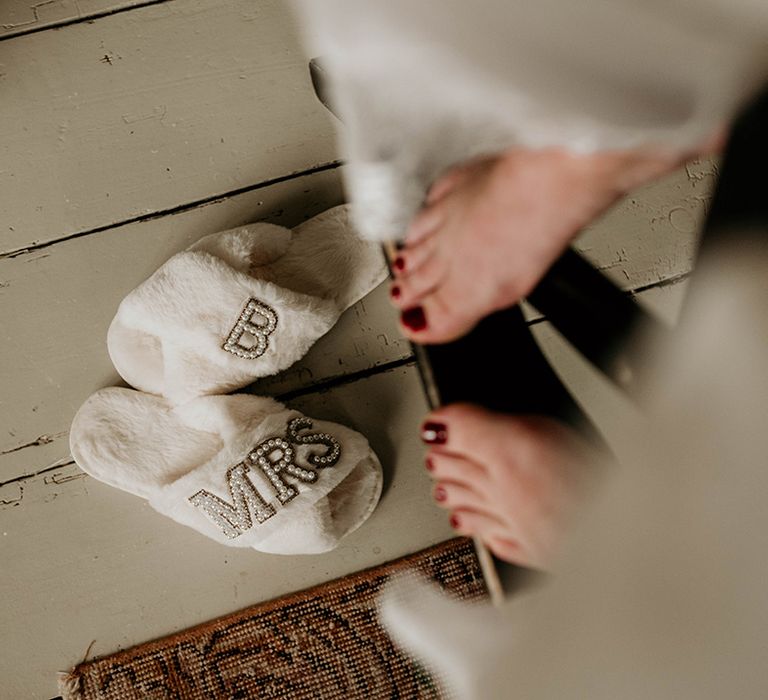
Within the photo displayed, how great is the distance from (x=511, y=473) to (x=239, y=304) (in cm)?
32

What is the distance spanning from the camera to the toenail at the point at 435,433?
469 millimetres

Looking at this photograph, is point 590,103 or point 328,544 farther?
point 328,544

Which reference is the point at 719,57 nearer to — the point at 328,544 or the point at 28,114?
the point at 328,544

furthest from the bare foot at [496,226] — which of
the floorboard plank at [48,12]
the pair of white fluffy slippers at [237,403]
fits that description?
the floorboard plank at [48,12]

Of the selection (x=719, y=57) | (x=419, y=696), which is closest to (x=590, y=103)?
(x=719, y=57)

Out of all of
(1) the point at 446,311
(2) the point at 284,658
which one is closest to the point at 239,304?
(1) the point at 446,311

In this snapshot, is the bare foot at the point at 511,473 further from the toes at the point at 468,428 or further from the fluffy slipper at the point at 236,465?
the fluffy slipper at the point at 236,465

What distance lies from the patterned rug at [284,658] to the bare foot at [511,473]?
27 cm

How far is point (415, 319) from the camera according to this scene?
0.47m

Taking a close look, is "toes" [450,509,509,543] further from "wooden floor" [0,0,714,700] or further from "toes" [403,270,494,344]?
"wooden floor" [0,0,714,700]

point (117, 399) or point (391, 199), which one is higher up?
point (391, 199)

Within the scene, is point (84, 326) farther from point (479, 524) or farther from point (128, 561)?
point (479, 524)

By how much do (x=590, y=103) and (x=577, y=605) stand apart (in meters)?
0.22

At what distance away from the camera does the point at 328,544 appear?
2.20ft
